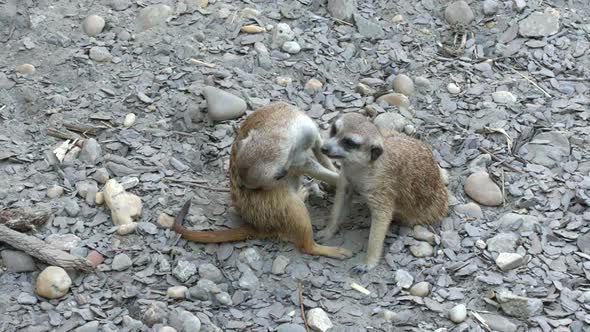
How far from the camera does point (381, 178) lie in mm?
4582

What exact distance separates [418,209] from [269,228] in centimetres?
84

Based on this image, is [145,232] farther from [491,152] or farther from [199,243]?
[491,152]

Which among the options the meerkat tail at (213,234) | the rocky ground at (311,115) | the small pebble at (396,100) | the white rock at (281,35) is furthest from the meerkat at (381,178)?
the white rock at (281,35)

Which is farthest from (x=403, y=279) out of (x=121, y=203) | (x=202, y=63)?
(x=202, y=63)

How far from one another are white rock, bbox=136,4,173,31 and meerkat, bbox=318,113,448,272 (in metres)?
2.06

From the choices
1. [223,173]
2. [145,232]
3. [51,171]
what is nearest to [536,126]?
[223,173]

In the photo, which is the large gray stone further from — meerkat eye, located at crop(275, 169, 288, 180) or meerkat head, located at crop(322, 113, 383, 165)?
meerkat eye, located at crop(275, 169, 288, 180)

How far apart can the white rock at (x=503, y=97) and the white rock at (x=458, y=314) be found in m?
1.94

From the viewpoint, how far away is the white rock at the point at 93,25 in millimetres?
5934

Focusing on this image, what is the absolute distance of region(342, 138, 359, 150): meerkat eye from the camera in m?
4.36

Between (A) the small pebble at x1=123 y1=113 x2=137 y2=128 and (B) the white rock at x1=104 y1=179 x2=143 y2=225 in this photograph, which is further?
(A) the small pebble at x1=123 y1=113 x2=137 y2=128

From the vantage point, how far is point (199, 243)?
459 centimetres

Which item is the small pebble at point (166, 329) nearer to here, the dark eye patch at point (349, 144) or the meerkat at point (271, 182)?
the meerkat at point (271, 182)

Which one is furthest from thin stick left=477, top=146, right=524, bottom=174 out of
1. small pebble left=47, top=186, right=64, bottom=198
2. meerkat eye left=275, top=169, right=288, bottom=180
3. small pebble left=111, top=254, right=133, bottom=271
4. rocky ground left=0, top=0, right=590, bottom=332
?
small pebble left=47, top=186, right=64, bottom=198
